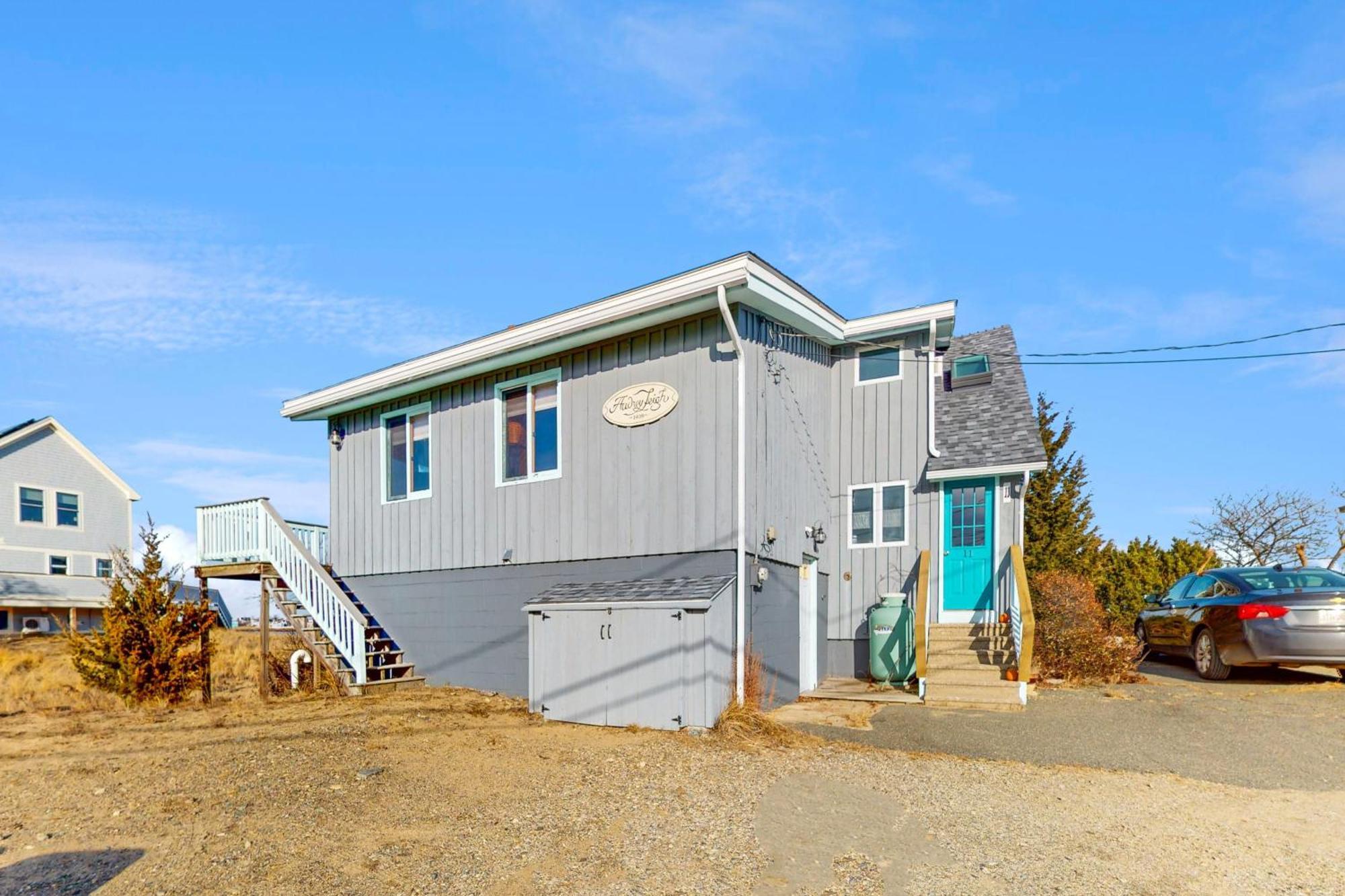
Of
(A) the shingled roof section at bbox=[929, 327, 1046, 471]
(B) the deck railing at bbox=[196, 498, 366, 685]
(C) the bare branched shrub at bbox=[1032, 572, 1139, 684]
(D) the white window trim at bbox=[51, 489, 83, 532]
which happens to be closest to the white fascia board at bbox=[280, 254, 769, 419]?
(B) the deck railing at bbox=[196, 498, 366, 685]

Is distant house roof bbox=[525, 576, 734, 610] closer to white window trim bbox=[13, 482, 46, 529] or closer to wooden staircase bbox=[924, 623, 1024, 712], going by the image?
wooden staircase bbox=[924, 623, 1024, 712]

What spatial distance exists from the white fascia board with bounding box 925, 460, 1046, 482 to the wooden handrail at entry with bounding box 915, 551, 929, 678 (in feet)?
4.64

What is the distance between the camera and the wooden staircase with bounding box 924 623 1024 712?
9391 millimetres

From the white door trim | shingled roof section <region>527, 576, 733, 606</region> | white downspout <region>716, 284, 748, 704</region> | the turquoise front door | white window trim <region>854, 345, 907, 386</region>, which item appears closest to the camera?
shingled roof section <region>527, 576, 733, 606</region>

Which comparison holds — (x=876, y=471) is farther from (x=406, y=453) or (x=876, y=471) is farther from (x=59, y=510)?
(x=59, y=510)

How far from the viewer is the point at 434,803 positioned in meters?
→ 5.67

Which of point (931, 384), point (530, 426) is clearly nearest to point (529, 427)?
point (530, 426)

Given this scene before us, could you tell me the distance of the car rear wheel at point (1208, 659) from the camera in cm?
1072

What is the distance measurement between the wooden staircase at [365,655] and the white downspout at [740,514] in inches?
230

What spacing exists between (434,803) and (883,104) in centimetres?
957

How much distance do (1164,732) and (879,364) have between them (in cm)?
627

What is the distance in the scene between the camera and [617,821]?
17.2 ft

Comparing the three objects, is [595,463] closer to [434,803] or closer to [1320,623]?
[434,803]

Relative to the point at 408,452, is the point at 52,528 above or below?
below
